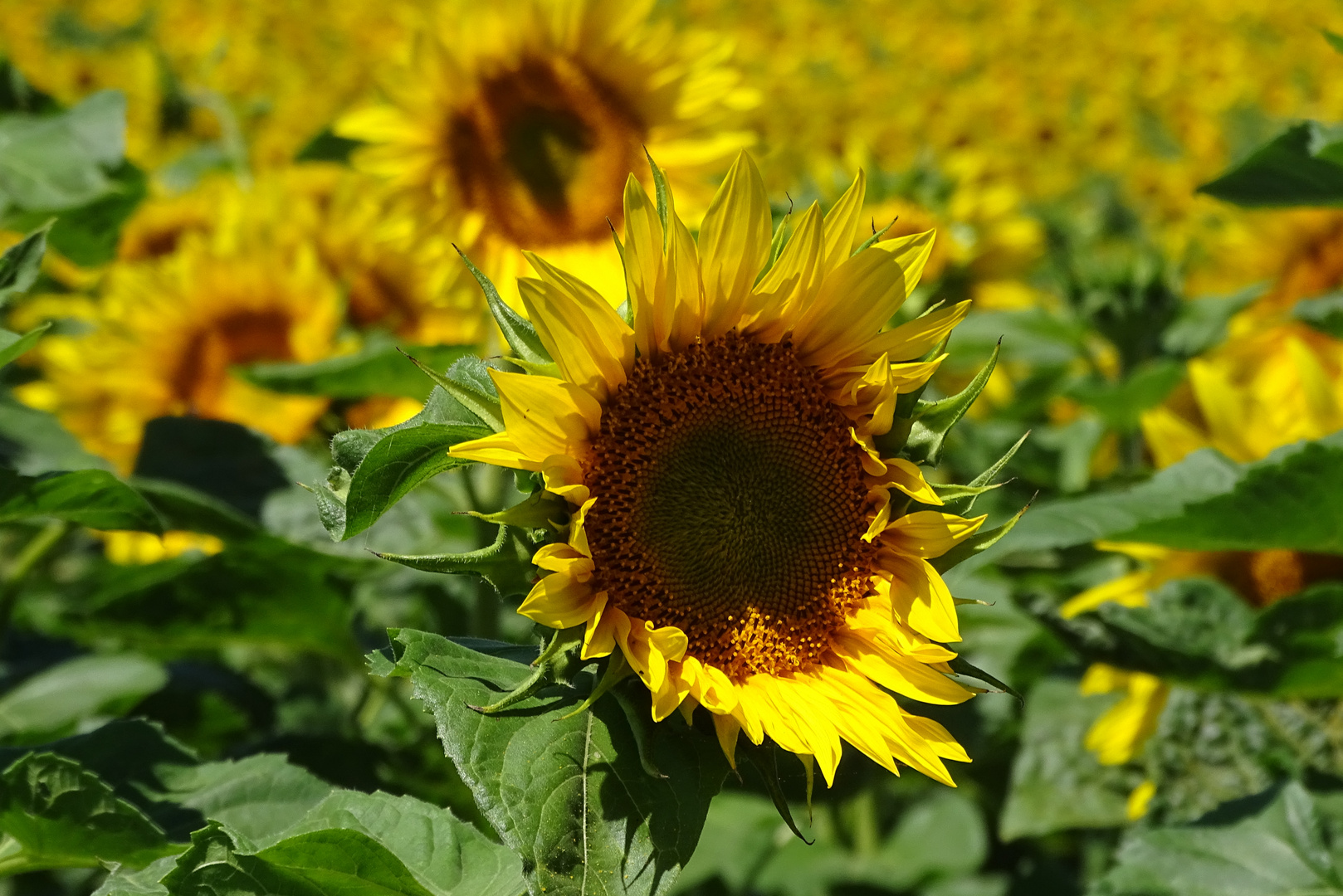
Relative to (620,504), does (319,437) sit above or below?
below

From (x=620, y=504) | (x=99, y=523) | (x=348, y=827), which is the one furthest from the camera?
(x=99, y=523)

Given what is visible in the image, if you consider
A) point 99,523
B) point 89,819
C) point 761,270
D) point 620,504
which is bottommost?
point 89,819

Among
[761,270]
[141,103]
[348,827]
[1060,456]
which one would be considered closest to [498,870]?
[348,827]

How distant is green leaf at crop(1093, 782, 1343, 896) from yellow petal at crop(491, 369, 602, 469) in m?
0.88

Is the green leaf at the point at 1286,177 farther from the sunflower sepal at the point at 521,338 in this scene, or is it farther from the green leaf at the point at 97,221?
the green leaf at the point at 97,221

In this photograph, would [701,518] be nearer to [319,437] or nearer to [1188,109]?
[319,437]

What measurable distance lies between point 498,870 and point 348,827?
15cm

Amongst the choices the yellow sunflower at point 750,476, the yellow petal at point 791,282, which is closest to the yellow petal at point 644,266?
the yellow sunflower at point 750,476

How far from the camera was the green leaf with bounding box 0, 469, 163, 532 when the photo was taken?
1.38 metres

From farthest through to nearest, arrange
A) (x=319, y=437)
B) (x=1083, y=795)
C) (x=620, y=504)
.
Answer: (x=319, y=437)
(x=1083, y=795)
(x=620, y=504)

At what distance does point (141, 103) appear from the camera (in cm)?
450

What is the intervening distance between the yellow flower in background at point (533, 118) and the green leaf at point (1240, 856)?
1.30 metres

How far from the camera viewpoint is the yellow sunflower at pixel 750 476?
3.79 feet

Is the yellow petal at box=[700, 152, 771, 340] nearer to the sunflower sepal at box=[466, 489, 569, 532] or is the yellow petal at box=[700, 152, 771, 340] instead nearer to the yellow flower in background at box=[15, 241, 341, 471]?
the sunflower sepal at box=[466, 489, 569, 532]
